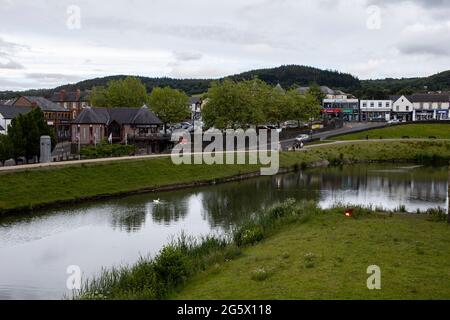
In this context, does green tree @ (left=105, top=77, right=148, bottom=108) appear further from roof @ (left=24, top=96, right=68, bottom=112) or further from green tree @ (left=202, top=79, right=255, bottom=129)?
green tree @ (left=202, top=79, right=255, bottom=129)

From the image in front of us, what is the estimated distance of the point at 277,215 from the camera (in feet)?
109

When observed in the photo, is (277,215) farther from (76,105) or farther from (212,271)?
(76,105)

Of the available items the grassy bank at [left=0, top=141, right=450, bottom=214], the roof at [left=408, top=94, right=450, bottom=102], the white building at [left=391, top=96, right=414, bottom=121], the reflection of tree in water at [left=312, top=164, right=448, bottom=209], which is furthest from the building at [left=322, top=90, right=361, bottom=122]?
the reflection of tree in water at [left=312, top=164, right=448, bottom=209]

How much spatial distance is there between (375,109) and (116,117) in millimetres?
91275

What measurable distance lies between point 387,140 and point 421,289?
8052cm

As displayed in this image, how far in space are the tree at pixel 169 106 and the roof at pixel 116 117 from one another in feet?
44.1

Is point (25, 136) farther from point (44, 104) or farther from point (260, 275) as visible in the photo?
point (44, 104)

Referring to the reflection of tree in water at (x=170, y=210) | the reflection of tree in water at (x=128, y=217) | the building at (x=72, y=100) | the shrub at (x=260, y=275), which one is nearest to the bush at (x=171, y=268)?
the shrub at (x=260, y=275)

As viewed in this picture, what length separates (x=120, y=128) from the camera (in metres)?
87.4

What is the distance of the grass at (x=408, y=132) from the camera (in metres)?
99.5

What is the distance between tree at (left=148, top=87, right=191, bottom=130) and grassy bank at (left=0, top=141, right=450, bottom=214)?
31.7 m

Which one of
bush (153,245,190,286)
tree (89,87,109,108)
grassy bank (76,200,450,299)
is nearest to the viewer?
grassy bank (76,200,450,299)

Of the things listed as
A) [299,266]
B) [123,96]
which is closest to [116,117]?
[123,96]

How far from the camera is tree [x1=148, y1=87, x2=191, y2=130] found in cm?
10288
